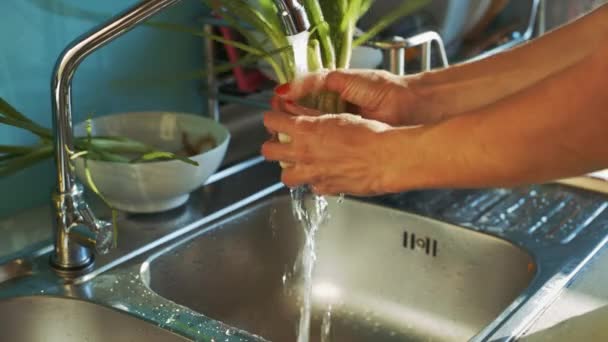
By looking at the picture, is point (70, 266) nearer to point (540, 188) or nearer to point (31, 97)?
point (31, 97)

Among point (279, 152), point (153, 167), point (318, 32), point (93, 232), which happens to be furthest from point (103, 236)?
point (318, 32)

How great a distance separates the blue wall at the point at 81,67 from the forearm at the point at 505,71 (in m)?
0.47

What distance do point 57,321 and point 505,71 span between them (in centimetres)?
60

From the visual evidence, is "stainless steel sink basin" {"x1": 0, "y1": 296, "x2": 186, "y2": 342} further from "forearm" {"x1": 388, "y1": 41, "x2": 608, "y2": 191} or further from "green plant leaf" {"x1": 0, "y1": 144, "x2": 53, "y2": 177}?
"forearm" {"x1": 388, "y1": 41, "x2": 608, "y2": 191}

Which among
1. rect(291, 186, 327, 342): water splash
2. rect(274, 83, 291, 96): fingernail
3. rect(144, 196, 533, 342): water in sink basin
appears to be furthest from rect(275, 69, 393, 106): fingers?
rect(144, 196, 533, 342): water in sink basin

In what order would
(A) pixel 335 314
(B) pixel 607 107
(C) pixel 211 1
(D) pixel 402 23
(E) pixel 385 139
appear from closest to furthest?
(B) pixel 607 107 → (E) pixel 385 139 → (C) pixel 211 1 → (A) pixel 335 314 → (D) pixel 402 23

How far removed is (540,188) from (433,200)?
0.18 metres

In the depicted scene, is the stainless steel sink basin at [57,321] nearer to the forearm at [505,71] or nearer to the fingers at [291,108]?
the fingers at [291,108]

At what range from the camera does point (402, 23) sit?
4.96 ft

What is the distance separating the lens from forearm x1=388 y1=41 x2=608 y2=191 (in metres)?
0.70

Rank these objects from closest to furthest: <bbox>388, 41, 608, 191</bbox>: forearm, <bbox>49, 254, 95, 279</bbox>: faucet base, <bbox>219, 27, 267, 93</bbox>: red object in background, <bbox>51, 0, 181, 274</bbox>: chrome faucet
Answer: <bbox>388, 41, 608, 191</bbox>: forearm, <bbox>51, 0, 181, 274</bbox>: chrome faucet, <bbox>49, 254, 95, 279</bbox>: faucet base, <bbox>219, 27, 267, 93</bbox>: red object in background

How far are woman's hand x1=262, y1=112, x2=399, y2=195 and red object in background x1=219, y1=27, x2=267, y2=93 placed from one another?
0.51 meters

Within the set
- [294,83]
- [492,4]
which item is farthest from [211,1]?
[492,4]

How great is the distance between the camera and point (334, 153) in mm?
858
